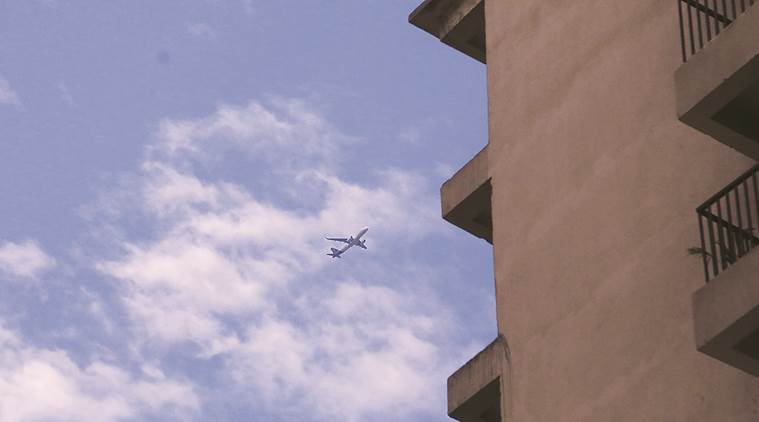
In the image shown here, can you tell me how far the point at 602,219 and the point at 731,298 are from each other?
15.5ft

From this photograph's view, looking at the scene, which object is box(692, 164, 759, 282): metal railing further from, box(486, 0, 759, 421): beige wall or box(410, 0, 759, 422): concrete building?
box(486, 0, 759, 421): beige wall

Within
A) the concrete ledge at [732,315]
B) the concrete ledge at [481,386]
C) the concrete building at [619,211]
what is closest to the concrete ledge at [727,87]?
the concrete building at [619,211]

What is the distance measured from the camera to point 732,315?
66.6 feet

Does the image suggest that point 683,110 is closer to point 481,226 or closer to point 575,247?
point 575,247

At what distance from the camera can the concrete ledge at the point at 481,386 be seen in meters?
26.5

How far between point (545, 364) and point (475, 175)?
4.95 meters

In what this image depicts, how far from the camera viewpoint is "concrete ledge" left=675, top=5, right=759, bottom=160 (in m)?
21.4

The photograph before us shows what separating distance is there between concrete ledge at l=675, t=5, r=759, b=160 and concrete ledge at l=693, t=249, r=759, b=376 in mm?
2356

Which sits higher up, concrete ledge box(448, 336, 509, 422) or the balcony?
concrete ledge box(448, 336, 509, 422)

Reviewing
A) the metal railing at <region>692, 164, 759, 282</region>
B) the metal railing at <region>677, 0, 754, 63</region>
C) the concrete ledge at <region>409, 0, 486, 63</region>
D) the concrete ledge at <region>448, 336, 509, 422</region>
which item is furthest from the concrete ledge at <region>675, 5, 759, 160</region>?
the concrete ledge at <region>409, 0, 486, 63</region>

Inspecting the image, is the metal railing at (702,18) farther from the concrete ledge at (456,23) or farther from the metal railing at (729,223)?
the concrete ledge at (456,23)

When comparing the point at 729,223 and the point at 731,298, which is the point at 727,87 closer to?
the point at 729,223

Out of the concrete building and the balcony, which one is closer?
the balcony

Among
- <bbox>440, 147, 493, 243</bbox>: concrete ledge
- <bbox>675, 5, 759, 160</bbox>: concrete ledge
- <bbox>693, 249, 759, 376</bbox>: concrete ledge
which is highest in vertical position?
<bbox>440, 147, 493, 243</bbox>: concrete ledge
